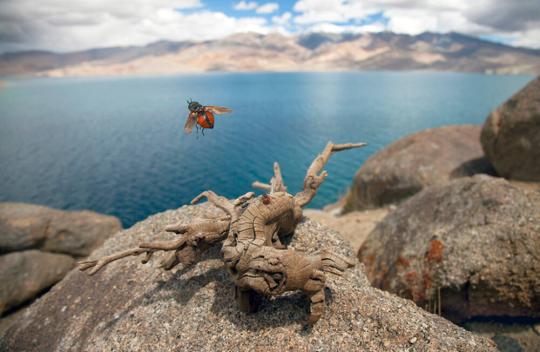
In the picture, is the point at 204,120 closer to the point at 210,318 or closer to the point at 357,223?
the point at 210,318

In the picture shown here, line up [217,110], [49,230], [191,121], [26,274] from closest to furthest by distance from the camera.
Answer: [191,121], [217,110], [26,274], [49,230]

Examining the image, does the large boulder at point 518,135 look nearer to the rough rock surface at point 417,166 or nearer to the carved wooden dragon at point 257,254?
the rough rock surface at point 417,166

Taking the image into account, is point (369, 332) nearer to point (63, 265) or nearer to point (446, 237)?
point (446, 237)

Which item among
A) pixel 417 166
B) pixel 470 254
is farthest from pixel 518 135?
pixel 470 254

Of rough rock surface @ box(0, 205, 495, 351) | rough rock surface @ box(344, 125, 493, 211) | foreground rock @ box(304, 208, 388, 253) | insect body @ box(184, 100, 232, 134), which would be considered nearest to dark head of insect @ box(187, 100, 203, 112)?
insect body @ box(184, 100, 232, 134)

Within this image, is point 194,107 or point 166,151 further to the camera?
point 166,151

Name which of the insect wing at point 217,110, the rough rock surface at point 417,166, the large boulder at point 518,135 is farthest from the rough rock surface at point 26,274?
the large boulder at point 518,135

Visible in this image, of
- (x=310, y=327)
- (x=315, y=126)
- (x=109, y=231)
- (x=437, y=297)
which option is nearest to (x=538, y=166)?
(x=437, y=297)
